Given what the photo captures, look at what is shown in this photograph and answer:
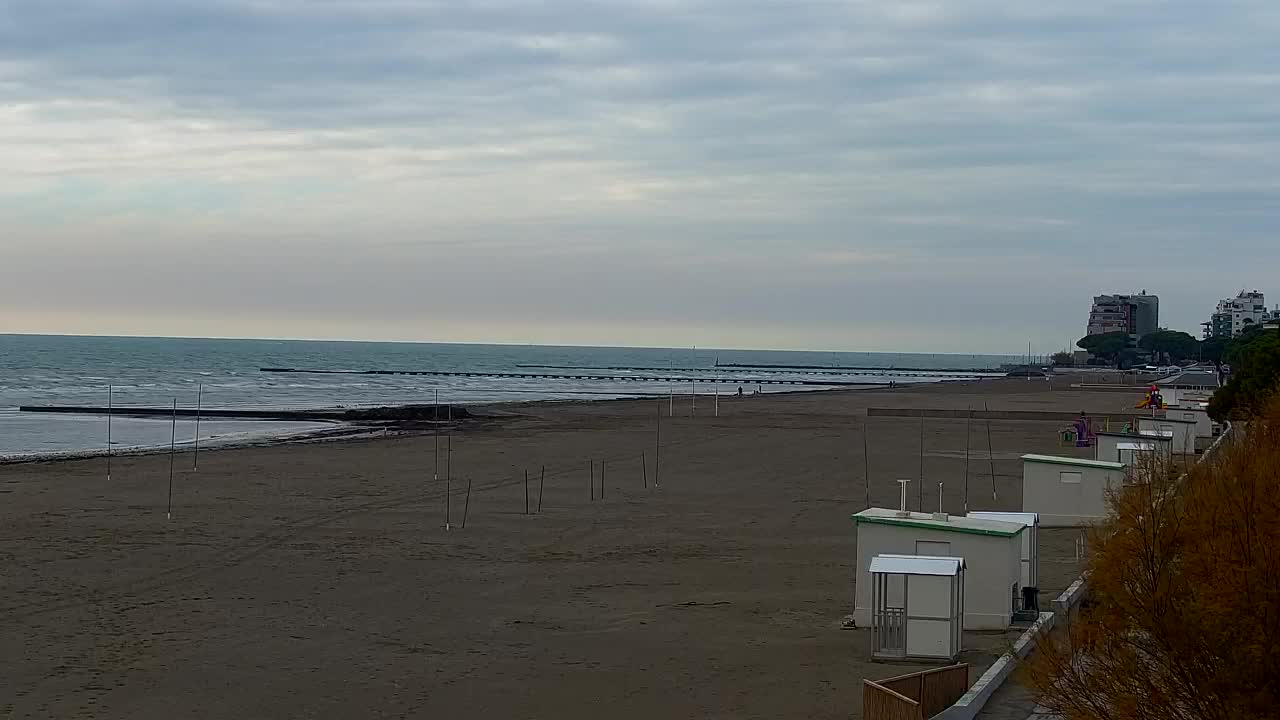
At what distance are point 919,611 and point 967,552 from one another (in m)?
2.02

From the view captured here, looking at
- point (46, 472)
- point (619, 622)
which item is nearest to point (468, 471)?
point (46, 472)

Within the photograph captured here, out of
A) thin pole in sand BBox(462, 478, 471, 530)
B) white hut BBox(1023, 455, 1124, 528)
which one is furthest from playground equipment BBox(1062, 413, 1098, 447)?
thin pole in sand BBox(462, 478, 471, 530)

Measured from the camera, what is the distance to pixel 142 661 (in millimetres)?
17062

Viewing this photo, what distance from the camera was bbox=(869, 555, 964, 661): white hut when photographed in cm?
1650

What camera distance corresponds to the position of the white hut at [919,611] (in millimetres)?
16500

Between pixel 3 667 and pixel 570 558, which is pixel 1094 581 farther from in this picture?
pixel 570 558

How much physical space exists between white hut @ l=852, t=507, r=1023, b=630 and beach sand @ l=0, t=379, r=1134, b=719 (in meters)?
0.39

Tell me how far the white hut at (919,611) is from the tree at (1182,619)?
6350 millimetres

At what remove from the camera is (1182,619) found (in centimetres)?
909

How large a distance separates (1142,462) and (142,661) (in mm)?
11642

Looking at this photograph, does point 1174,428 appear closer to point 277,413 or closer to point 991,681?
point 991,681

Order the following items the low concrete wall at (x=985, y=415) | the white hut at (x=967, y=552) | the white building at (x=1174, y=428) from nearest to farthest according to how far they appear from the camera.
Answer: the white hut at (x=967, y=552)
the white building at (x=1174, y=428)
the low concrete wall at (x=985, y=415)

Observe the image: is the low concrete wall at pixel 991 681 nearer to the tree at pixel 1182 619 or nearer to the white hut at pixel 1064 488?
the tree at pixel 1182 619

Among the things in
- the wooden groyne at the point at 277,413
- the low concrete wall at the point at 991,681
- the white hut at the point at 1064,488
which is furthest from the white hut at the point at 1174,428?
the wooden groyne at the point at 277,413
